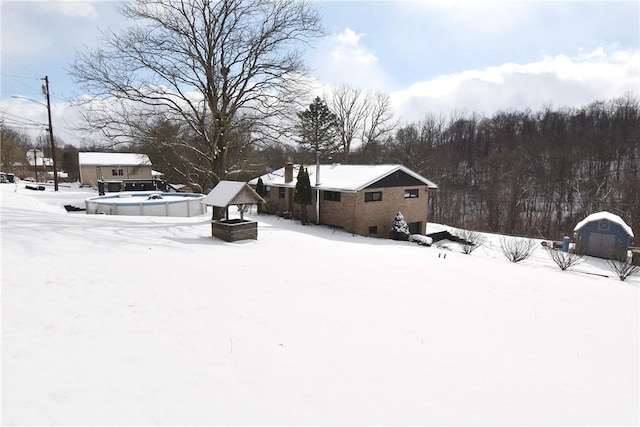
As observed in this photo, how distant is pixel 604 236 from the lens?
22.4m

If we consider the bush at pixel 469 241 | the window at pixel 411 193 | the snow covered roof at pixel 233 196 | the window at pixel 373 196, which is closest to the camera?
the snow covered roof at pixel 233 196

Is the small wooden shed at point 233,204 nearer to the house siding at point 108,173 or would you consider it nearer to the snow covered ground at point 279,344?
the snow covered ground at point 279,344

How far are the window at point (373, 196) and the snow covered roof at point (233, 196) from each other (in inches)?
416

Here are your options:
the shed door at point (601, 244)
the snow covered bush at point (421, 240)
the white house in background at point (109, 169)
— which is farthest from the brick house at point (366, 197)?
the white house in background at point (109, 169)

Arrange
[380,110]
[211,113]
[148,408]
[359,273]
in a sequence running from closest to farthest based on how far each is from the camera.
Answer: [148,408] → [359,273] → [211,113] → [380,110]

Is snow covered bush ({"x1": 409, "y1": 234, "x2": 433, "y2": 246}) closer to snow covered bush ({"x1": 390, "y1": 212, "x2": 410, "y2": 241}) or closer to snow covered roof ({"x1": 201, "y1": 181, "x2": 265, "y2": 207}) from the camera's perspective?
snow covered bush ({"x1": 390, "y1": 212, "x2": 410, "y2": 241})

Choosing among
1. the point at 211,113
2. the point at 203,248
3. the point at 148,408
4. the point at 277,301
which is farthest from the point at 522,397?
the point at 211,113

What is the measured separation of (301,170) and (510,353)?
1857 cm

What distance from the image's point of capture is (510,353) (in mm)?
5594

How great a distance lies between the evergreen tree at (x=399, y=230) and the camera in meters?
21.8

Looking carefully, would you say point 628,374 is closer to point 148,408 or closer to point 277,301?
point 277,301

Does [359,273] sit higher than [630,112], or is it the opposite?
[630,112]

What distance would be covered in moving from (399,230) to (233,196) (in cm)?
1289

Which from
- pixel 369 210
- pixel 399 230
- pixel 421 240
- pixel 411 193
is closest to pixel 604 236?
pixel 421 240
